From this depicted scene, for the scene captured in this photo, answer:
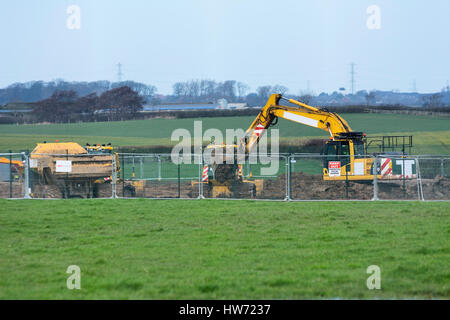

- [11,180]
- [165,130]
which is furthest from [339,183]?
[165,130]

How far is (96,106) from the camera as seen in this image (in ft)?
275

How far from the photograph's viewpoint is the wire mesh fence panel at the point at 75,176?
85.9 ft

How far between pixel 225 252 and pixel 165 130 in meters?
58.4

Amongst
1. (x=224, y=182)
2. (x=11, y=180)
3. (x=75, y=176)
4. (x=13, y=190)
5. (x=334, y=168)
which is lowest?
(x=13, y=190)

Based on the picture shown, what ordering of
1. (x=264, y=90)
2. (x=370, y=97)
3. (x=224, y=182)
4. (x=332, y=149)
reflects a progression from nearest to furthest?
(x=224, y=182) < (x=332, y=149) < (x=370, y=97) < (x=264, y=90)

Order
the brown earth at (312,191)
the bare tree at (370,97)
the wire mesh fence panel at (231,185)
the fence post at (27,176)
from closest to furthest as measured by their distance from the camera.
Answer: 1. the fence post at (27,176)
2. the brown earth at (312,191)
3. the wire mesh fence panel at (231,185)
4. the bare tree at (370,97)

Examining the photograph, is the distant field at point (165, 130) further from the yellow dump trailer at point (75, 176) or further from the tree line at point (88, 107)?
the yellow dump trailer at point (75, 176)

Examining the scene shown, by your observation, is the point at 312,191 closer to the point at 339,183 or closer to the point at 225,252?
the point at 339,183

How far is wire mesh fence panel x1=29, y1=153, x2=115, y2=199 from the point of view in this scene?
26.2 metres

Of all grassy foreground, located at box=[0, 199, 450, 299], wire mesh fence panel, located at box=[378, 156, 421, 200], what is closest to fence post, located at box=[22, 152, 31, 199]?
grassy foreground, located at box=[0, 199, 450, 299]

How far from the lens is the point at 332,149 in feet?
91.2

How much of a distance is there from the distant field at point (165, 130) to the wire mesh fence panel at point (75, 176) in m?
28.2

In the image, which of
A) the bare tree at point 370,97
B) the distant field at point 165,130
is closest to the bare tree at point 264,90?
the bare tree at point 370,97
